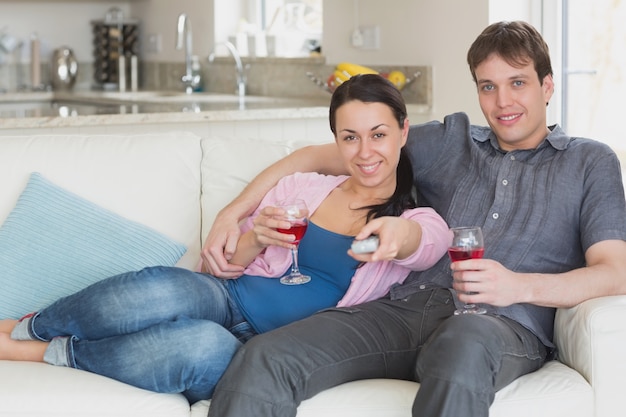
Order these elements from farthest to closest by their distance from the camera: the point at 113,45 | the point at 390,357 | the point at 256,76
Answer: the point at 113,45, the point at 256,76, the point at 390,357

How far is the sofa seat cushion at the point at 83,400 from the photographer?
2137 mm

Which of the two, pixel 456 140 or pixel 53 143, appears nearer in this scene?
pixel 456 140

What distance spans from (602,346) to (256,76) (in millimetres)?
A: 4016

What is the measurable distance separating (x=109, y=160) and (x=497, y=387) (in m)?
1.33

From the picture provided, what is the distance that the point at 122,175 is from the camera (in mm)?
2838

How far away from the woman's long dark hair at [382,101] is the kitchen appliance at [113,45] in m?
4.97

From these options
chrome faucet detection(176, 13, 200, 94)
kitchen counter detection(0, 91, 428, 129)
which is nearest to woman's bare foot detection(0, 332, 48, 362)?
kitchen counter detection(0, 91, 428, 129)

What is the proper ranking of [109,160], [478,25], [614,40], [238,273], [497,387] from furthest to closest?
[478,25] → [614,40] → [109,160] → [238,273] → [497,387]

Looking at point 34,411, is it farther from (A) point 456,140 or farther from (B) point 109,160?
(A) point 456,140

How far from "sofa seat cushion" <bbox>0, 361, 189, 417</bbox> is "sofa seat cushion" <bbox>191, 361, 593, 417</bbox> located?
7 cm

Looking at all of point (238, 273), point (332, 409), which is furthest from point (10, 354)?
point (332, 409)

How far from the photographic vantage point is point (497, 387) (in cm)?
208

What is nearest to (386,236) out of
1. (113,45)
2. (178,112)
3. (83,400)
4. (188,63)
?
(83,400)

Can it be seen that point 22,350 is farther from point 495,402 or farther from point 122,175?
point 495,402
